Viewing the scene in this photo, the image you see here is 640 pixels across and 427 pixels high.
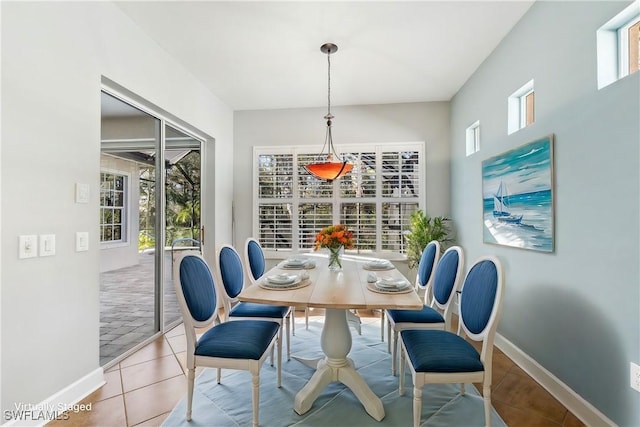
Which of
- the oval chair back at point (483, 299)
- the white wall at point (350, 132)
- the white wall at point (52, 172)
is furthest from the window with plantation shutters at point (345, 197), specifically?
the oval chair back at point (483, 299)

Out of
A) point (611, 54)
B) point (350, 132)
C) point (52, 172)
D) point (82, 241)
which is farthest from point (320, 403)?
point (350, 132)

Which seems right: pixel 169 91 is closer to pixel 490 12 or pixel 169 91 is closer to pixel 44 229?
pixel 44 229

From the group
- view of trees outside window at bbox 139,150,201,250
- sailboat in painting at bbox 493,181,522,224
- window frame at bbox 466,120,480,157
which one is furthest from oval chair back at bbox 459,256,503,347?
view of trees outside window at bbox 139,150,201,250

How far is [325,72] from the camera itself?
11.2 ft

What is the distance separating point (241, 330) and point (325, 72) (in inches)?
107

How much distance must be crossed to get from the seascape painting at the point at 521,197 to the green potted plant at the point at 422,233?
0.86 metres

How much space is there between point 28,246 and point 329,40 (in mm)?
2608

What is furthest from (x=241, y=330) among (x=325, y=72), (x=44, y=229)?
(x=325, y=72)

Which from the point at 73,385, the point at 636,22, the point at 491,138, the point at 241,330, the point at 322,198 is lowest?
the point at 73,385

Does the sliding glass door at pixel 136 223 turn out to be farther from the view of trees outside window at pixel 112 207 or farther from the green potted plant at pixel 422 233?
the green potted plant at pixel 422 233

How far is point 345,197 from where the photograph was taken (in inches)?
175

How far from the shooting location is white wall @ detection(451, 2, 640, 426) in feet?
5.19

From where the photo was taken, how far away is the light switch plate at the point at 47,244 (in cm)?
182

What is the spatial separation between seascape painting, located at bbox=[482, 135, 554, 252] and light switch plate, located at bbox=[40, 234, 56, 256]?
10.4 feet
